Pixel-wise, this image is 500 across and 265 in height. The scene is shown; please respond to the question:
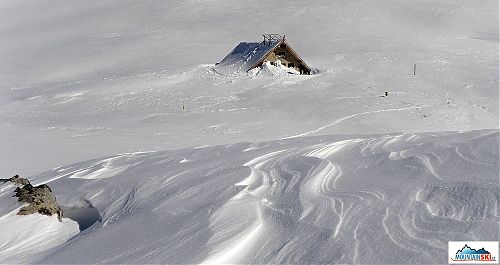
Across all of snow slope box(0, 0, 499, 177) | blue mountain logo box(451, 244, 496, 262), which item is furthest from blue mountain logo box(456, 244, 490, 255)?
snow slope box(0, 0, 499, 177)

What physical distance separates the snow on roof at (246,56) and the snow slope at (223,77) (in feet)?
5.00

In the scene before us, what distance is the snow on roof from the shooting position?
36.2 m

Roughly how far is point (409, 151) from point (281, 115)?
17.4 m

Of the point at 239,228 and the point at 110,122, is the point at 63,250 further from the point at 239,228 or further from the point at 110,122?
the point at 110,122

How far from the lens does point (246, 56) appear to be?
3794 centimetres

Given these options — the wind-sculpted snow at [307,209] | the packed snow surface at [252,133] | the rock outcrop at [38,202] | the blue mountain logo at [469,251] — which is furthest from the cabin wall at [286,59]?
the blue mountain logo at [469,251]

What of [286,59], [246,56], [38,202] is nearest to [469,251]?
[38,202]

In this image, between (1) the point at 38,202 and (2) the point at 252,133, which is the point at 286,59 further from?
(1) the point at 38,202

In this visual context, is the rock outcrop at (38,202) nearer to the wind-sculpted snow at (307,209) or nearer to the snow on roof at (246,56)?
the wind-sculpted snow at (307,209)

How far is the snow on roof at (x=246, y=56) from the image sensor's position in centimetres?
3625

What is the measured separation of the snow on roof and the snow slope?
153 centimetres

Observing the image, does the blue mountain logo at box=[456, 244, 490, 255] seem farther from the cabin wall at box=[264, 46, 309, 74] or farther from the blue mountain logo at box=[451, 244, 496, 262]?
the cabin wall at box=[264, 46, 309, 74]

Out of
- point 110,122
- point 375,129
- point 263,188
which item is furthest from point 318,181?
point 110,122

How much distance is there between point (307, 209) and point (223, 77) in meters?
30.0
